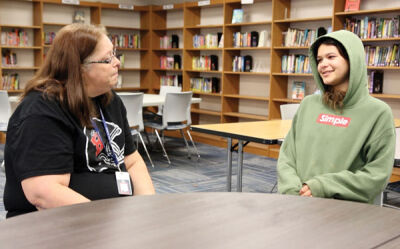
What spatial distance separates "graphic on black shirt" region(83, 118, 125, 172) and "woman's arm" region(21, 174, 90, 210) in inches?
7.5

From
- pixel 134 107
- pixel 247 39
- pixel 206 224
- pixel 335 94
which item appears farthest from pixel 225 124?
pixel 247 39

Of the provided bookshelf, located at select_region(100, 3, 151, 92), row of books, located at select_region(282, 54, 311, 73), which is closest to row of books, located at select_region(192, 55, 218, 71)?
bookshelf, located at select_region(100, 3, 151, 92)

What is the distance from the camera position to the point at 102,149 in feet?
5.63

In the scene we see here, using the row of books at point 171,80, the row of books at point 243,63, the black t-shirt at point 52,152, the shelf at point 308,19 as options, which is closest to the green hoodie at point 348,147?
the black t-shirt at point 52,152

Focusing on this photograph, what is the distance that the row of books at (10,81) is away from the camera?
23.0 ft

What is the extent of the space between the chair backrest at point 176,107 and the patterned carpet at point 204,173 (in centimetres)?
54

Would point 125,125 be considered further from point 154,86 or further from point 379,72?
point 154,86

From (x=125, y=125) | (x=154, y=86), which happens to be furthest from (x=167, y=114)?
(x=125, y=125)

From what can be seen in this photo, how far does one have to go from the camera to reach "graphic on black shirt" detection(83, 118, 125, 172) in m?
1.66

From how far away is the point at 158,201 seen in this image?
4.35 feet

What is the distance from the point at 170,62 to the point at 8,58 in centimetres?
259

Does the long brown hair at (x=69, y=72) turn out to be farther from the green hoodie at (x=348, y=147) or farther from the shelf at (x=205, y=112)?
the shelf at (x=205, y=112)

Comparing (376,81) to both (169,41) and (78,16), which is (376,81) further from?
(78,16)

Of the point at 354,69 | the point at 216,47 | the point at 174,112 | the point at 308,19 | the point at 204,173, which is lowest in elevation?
the point at 204,173
